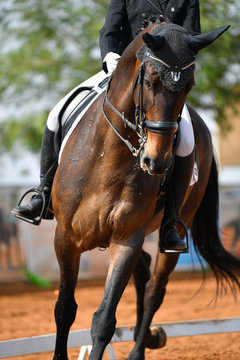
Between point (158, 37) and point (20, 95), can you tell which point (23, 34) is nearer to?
point (20, 95)

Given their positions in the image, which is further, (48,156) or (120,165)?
(48,156)

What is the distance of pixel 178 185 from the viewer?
5.24 metres

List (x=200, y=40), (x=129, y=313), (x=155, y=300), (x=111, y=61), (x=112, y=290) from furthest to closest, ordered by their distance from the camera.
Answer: (x=129, y=313) < (x=155, y=300) < (x=111, y=61) < (x=112, y=290) < (x=200, y=40)

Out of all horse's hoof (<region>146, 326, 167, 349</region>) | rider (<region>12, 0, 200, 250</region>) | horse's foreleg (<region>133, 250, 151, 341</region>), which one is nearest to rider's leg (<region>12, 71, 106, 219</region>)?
rider (<region>12, 0, 200, 250</region>)

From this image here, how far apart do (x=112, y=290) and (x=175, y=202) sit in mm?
1193

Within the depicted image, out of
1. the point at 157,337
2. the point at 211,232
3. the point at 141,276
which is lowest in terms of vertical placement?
the point at 157,337

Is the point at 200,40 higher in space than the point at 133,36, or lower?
lower

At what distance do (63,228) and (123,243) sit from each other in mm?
585

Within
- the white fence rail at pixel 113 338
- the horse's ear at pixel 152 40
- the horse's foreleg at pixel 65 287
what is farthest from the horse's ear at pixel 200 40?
the white fence rail at pixel 113 338

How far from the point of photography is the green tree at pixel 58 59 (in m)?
15.3

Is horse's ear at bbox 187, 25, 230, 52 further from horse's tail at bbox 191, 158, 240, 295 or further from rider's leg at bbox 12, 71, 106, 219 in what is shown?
horse's tail at bbox 191, 158, 240, 295

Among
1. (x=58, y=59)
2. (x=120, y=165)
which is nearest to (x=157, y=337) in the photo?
(x=120, y=165)

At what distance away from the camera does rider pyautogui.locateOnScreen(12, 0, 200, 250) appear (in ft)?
16.3

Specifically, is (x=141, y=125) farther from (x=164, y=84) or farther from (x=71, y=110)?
(x=71, y=110)
